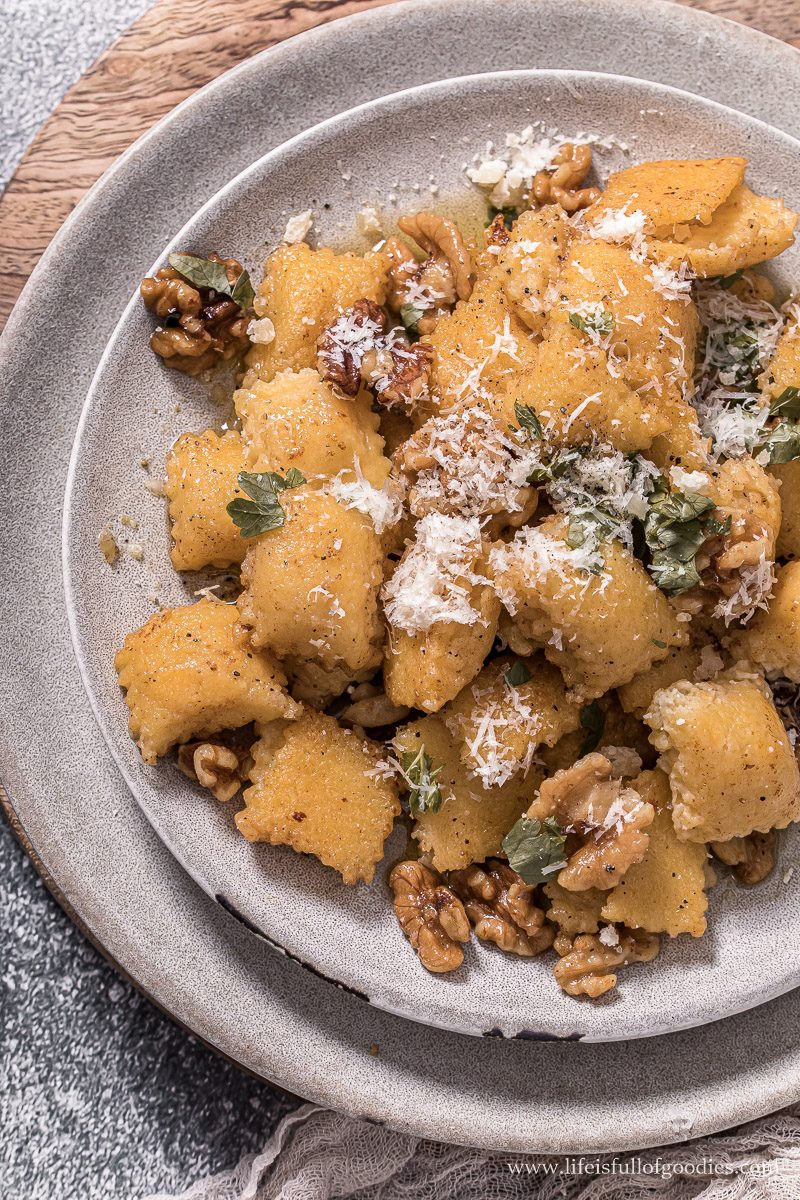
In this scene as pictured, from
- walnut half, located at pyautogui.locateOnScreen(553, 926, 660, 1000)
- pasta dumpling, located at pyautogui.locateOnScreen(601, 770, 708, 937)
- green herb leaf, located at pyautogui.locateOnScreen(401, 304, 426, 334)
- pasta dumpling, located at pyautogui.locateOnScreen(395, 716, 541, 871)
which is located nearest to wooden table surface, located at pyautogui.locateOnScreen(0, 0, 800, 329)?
green herb leaf, located at pyautogui.locateOnScreen(401, 304, 426, 334)

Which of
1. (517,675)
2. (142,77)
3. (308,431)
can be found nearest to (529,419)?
(308,431)

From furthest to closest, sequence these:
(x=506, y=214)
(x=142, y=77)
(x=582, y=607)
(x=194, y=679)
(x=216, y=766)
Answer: (x=142, y=77) < (x=506, y=214) < (x=216, y=766) < (x=194, y=679) < (x=582, y=607)

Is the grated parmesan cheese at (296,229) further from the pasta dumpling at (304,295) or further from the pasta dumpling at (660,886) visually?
the pasta dumpling at (660,886)

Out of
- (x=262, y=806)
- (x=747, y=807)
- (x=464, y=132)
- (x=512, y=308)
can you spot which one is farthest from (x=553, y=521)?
(x=464, y=132)

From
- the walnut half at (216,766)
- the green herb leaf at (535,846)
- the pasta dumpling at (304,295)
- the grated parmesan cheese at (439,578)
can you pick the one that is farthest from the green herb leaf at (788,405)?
the walnut half at (216,766)

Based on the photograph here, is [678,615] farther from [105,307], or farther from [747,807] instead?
[105,307]

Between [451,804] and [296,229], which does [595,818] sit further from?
[296,229]
